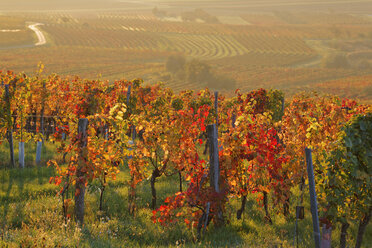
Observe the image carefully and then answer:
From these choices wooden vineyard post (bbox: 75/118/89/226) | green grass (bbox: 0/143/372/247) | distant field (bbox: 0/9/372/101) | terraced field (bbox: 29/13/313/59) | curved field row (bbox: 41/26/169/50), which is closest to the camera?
green grass (bbox: 0/143/372/247)

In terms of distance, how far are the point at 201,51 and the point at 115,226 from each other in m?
76.1

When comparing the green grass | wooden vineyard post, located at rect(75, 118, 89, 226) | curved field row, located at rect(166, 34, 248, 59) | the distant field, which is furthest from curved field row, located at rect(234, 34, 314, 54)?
wooden vineyard post, located at rect(75, 118, 89, 226)

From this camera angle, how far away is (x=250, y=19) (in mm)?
137750

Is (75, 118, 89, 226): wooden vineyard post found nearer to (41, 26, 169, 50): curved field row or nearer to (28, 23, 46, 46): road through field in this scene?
(28, 23, 46, 46): road through field

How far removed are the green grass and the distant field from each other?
33014 millimetres

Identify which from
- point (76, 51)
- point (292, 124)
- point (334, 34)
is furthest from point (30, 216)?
point (334, 34)

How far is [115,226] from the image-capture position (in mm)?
7641

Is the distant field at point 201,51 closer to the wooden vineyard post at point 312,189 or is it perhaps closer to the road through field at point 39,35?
the road through field at point 39,35

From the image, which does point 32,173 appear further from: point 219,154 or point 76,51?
point 76,51

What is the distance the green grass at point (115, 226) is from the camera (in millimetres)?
6588

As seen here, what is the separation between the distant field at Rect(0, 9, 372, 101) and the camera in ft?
178

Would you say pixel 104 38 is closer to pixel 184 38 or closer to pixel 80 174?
pixel 184 38

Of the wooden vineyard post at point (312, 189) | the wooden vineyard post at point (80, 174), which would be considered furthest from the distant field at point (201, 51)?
the wooden vineyard post at point (312, 189)

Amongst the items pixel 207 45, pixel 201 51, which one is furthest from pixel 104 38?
pixel 201 51
